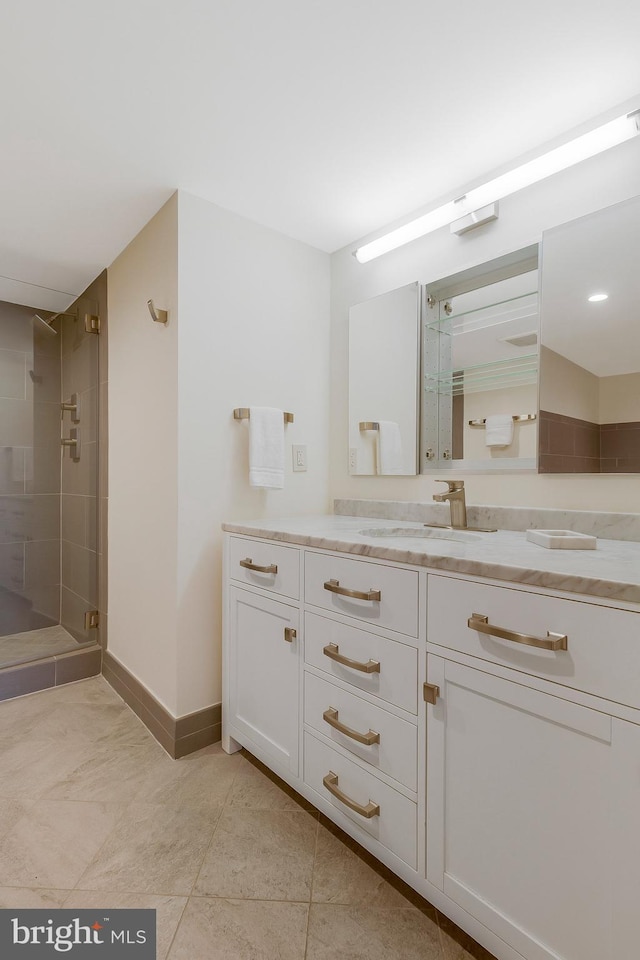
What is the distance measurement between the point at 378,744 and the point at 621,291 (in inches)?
56.2

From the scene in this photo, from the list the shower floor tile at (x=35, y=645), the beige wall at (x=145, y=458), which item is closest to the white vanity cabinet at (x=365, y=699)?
the beige wall at (x=145, y=458)

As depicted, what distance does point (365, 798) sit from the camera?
1178 millimetres

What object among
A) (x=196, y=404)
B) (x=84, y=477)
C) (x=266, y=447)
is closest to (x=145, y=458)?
(x=196, y=404)

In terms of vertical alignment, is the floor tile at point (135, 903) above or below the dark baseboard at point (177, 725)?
below

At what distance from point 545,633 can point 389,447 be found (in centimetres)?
125

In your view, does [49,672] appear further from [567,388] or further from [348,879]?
[567,388]

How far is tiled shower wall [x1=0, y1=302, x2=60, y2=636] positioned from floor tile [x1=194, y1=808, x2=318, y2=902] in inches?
76.7

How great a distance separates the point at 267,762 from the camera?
60.1 inches

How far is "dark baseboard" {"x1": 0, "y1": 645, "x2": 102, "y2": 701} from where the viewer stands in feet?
7.13

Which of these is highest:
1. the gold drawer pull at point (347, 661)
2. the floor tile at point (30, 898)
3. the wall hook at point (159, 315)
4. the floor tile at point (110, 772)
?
the wall hook at point (159, 315)

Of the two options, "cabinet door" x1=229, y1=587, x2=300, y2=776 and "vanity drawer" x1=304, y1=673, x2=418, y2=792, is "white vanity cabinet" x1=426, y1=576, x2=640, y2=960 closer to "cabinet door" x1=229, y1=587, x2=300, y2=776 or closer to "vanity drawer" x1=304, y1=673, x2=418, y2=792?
"vanity drawer" x1=304, y1=673, x2=418, y2=792

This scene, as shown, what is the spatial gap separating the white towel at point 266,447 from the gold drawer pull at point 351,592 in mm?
707

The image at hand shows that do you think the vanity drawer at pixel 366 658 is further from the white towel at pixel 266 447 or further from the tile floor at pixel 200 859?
the white towel at pixel 266 447

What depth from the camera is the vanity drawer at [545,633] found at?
748mm
